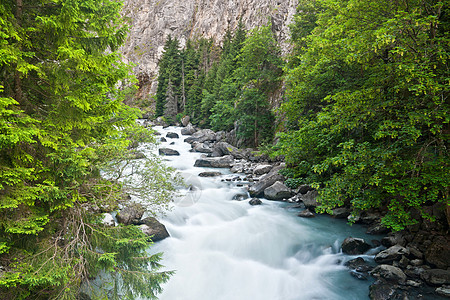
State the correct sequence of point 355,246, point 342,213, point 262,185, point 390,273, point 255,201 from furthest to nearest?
point 262,185, point 255,201, point 342,213, point 355,246, point 390,273

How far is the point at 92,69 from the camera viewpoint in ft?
14.6

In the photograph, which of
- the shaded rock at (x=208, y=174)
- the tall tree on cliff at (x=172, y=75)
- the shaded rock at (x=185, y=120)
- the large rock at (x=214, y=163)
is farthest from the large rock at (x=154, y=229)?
the tall tree on cliff at (x=172, y=75)

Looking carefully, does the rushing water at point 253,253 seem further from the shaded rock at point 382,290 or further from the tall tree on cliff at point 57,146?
the tall tree on cliff at point 57,146

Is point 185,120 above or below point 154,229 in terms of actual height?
above

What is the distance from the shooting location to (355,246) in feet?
26.1

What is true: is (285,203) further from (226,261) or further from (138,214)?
(138,214)

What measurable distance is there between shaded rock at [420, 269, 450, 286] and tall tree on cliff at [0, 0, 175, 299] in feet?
21.2

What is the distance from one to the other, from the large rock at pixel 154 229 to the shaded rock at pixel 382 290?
22.3 feet

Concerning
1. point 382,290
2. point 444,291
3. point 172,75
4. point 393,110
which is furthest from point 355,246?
point 172,75

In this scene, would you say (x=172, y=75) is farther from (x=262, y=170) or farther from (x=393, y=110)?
(x=393, y=110)

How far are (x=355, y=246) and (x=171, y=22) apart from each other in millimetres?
71331

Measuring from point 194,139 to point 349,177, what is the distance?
2420cm

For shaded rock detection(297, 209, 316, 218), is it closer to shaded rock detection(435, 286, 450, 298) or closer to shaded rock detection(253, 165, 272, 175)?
shaded rock detection(435, 286, 450, 298)

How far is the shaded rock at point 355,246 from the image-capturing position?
26.0 feet
